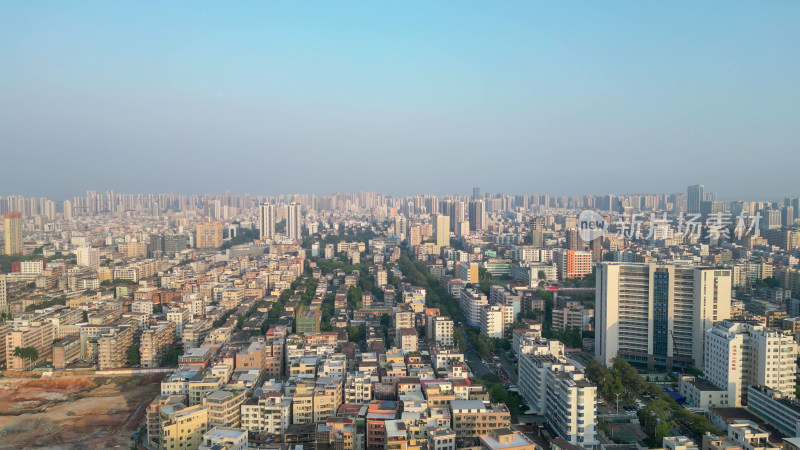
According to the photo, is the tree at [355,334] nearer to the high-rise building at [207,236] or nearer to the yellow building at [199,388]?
the yellow building at [199,388]

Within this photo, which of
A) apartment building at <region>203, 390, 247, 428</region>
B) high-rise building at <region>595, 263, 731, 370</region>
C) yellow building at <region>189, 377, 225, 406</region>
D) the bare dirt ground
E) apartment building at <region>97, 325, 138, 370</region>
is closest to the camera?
apartment building at <region>203, 390, 247, 428</region>

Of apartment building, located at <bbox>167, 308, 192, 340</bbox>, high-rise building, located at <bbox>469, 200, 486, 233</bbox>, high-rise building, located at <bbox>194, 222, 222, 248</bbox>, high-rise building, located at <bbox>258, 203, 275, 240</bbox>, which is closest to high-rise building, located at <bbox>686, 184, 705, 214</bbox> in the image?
high-rise building, located at <bbox>469, 200, 486, 233</bbox>

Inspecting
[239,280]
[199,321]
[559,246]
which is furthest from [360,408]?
[559,246]

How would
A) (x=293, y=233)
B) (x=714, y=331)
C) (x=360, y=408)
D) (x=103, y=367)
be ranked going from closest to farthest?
(x=360, y=408), (x=714, y=331), (x=103, y=367), (x=293, y=233)

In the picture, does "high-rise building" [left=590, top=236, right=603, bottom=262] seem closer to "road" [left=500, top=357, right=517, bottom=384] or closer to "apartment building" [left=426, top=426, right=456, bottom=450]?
"road" [left=500, top=357, right=517, bottom=384]

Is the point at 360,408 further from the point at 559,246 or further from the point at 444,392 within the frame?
the point at 559,246

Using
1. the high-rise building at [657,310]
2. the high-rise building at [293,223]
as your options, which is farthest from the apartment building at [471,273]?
the high-rise building at [293,223]

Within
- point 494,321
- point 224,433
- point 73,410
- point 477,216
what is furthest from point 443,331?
point 477,216
